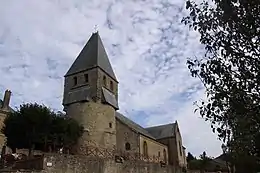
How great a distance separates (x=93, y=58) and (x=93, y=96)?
207 inches

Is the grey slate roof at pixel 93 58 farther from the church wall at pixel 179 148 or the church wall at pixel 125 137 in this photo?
the church wall at pixel 179 148

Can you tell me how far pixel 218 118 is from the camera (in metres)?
9.23

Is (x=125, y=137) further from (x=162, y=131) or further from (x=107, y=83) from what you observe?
(x=162, y=131)

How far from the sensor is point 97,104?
36594 millimetres

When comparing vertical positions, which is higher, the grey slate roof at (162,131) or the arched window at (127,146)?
the grey slate roof at (162,131)

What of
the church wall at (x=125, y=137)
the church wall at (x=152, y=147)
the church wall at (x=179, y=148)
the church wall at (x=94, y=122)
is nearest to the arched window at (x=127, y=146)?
the church wall at (x=125, y=137)

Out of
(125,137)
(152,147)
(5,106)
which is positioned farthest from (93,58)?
(152,147)

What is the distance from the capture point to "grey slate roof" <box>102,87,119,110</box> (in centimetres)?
3762

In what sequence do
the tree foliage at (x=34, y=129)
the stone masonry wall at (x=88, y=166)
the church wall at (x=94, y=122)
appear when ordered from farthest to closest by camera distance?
1. the church wall at (x=94, y=122)
2. the tree foliage at (x=34, y=129)
3. the stone masonry wall at (x=88, y=166)

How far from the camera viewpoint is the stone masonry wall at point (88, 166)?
687 inches

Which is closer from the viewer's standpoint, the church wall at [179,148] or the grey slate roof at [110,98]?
the grey slate roof at [110,98]

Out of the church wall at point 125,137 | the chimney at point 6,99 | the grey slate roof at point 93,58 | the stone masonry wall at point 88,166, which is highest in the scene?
the grey slate roof at point 93,58

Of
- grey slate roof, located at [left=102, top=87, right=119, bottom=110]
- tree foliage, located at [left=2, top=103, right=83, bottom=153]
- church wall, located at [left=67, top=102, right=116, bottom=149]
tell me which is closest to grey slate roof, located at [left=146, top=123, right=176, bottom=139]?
grey slate roof, located at [left=102, top=87, right=119, bottom=110]

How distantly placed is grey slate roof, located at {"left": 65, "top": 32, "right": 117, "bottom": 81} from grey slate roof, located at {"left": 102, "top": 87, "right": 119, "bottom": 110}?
8.28 ft
